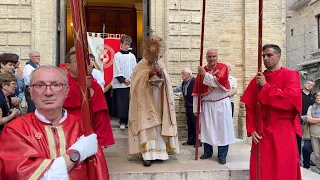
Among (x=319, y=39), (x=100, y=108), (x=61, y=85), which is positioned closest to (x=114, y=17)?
(x=100, y=108)

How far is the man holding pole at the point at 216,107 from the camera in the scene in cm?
527

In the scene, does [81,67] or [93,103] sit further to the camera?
[93,103]

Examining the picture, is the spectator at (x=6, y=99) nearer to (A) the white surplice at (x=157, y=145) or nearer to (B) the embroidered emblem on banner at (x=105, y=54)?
(A) the white surplice at (x=157, y=145)

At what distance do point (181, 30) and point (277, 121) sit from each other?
5138 mm

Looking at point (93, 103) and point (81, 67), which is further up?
point (81, 67)

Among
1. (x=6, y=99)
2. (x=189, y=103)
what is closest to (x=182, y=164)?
(x=189, y=103)

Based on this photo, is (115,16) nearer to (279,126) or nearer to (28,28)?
(28,28)

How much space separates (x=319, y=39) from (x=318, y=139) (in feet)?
52.0

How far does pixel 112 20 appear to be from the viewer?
44.2 ft

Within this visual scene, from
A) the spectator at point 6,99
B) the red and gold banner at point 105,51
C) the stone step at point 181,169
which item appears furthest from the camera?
the red and gold banner at point 105,51

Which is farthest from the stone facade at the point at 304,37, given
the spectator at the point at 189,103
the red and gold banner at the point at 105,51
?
the red and gold banner at the point at 105,51

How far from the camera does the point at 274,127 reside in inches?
154

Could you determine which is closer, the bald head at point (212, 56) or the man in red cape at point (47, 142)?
the man in red cape at point (47, 142)

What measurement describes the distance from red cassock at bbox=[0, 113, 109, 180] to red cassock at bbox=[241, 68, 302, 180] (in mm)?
2337
